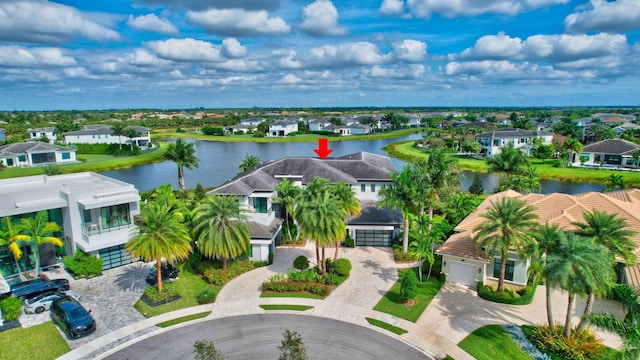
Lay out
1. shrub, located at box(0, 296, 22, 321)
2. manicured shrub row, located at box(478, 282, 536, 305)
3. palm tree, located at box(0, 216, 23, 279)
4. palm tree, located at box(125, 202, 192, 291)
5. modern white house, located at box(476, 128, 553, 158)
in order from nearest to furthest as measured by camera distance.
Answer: shrub, located at box(0, 296, 22, 321)
palm tree, located at box(125, 202, 192, 291)
manicured shrub row, located at box(478, 282, 536, 305)
palm tree, located at box(0, 216, 23, 279)
modern white house, located at box(476, 128, 553, 158)

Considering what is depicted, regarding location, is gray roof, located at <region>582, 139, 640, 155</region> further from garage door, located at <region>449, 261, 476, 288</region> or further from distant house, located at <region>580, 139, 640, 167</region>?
garage door, located at <region>449, 261, 476, 288</region>

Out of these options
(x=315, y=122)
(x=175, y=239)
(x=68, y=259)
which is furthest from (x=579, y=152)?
(x=315, y=122)

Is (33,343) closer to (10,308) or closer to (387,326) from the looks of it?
(10,308)

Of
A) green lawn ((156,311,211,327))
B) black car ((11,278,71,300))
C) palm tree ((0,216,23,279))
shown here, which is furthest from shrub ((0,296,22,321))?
green lawn ((156,311,211,327))

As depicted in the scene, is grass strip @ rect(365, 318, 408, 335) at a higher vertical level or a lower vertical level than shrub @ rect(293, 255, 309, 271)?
lower

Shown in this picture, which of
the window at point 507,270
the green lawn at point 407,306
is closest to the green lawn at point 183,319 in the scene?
the green lawn at point 407,306

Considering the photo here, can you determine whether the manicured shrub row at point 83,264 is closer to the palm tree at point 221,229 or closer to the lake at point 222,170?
the palm tree at point 221,229
